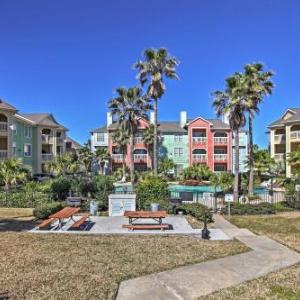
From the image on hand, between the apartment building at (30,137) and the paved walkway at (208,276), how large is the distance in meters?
39.6

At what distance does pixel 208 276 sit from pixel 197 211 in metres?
11.6

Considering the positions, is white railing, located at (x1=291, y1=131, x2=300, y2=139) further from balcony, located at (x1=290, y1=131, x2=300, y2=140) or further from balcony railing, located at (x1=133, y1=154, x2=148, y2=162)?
balcony railing, located at (x1=133, y1=154, x2=148, y2=162)

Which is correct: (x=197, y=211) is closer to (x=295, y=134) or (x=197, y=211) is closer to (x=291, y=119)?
(x=295, y=134)

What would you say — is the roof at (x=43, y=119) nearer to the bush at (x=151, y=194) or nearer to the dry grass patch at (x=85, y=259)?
the bush at (x=151, y=194)

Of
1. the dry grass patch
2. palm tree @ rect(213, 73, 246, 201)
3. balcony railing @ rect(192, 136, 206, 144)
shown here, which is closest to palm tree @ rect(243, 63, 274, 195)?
palm tree @ rect(213, 73, 246, 201)

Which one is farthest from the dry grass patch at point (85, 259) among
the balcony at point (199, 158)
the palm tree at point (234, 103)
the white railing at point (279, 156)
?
the balcony at point (199, 158)

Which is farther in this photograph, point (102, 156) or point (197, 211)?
point (102, 156)

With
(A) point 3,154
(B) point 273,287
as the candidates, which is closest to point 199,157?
(A) point 3,154

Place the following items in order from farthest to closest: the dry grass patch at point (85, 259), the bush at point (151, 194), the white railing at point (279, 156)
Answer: the white railing at point (279, 156)
the bush at point (151, 194)
the dry grass patch at point (85, 259)

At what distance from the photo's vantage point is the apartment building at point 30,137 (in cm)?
4697

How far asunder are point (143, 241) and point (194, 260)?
3324mm

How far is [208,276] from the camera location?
9.66 m

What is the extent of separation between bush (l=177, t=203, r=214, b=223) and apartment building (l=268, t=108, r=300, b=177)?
28951 millimetres

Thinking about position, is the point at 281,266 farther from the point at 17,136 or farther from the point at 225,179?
the point at 17,136
